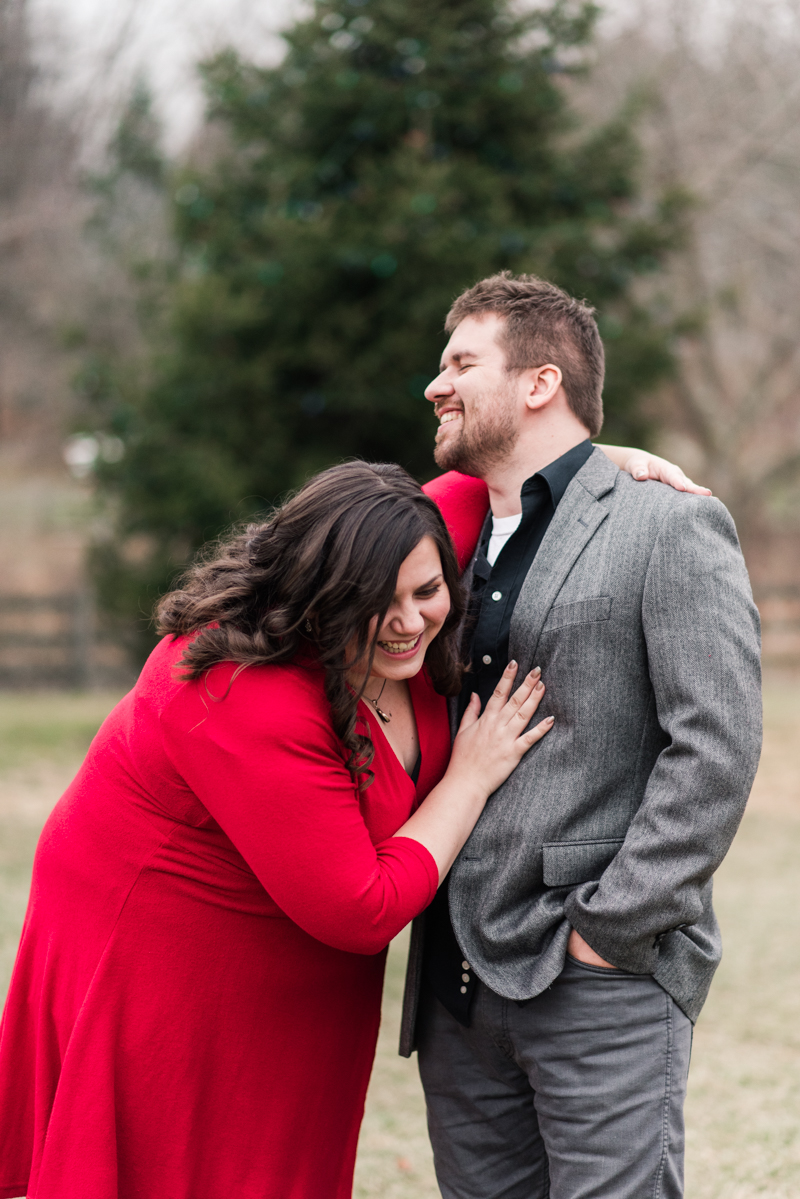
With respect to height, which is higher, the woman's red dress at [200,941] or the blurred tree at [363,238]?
the blurred tree at [363,238]

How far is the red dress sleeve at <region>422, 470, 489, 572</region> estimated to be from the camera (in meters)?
2.49

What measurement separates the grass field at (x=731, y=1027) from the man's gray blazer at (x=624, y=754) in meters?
1.86

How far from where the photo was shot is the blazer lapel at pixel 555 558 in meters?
2.14

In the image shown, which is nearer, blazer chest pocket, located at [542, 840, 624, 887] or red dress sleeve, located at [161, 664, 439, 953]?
red dress sleeve, located at [161, 664, 439, 953]

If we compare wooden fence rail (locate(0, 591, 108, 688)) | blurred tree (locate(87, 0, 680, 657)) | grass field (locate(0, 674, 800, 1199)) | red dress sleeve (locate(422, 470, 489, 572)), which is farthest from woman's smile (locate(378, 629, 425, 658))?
wooden fence rail (locate(0, 591, 108, 688))

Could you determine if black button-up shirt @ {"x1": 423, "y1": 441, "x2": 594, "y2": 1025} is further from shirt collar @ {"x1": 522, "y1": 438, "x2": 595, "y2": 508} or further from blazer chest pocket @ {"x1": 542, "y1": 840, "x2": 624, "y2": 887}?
blazer chest pocket @ {"x1": 542, "y1": 840, "x2": 624, "y2": 887}

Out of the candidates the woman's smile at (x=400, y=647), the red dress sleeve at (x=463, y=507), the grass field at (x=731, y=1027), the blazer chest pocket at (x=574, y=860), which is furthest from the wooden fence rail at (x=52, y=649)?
the blazer chest pocket at (x=574, y=860)

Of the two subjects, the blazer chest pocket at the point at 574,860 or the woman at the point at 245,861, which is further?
the blazer chest pocket at the point at 574,860

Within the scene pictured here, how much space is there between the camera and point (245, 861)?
6.79 ft

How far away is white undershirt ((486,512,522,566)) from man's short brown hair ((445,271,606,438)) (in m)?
0.27

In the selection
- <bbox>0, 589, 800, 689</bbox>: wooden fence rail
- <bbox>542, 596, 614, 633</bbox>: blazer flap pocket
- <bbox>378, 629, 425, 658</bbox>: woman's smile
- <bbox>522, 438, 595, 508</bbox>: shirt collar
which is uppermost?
<bbox>522, 438, 595, 508</bbox>: shirt collar

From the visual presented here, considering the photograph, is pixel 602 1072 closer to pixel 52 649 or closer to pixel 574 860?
pixel 574 860

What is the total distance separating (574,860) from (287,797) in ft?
1.89

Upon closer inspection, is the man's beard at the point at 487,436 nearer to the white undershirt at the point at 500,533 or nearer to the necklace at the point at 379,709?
the white undershirt at the point at 500,533
